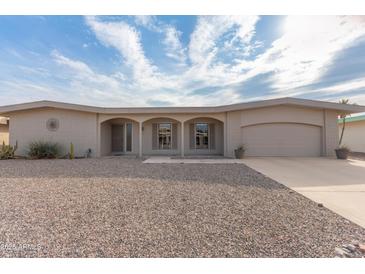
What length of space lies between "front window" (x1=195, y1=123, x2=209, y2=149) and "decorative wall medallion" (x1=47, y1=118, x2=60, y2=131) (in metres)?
9.17

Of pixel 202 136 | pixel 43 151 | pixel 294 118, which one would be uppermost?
pixel 294 118

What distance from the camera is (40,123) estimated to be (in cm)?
1104

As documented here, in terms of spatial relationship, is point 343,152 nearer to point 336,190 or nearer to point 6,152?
point 336,190

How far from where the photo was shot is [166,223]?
2.58m

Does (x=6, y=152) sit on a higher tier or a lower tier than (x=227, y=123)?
lower

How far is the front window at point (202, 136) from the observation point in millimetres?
12258

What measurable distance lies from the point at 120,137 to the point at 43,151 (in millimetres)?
4564

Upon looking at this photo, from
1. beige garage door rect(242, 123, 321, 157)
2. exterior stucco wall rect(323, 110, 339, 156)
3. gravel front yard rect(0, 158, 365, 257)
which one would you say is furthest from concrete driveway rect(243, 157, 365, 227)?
exterior stucco wall rect(323, 110, 339, 156)

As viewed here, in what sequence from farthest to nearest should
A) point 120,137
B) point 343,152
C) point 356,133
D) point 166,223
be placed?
point 356,133 → point 120,137 → point 343,152 → point 166,223

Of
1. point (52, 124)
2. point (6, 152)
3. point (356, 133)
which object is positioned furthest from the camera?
point (356, 133)

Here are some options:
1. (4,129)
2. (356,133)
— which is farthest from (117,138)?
(356,133)

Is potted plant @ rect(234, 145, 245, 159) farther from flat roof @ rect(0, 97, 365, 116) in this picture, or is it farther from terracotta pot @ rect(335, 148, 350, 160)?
terracotta pot @ rect(335, 148, 350, 160)
